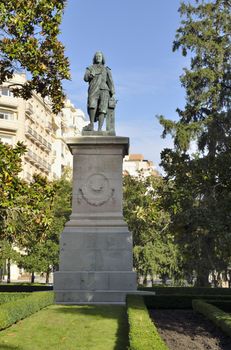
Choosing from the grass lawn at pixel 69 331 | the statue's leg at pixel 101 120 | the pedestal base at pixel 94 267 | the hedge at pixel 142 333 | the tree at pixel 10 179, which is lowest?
the grass lawn at pixel 69 331

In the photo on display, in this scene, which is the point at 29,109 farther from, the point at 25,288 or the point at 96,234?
the point at 96,234

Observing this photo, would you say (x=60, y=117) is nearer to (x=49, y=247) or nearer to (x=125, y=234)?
(x=49, y=247)

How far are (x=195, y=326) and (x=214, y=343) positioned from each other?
216 cm

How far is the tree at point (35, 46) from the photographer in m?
12.4

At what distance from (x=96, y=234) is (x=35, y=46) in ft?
22.8

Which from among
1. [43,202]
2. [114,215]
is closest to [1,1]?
[43,202]

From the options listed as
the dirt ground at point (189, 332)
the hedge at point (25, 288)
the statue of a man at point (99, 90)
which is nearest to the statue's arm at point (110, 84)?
the statue of a man at point (99, 90)

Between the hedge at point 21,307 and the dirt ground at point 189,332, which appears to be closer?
the dirt ground at point 189,332

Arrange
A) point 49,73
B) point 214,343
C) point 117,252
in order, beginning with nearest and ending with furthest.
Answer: point 214,343 → point 49,73 → point 117,252

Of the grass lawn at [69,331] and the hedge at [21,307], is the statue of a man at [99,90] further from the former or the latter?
the grass lawn at [69,331]

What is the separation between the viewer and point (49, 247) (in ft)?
134

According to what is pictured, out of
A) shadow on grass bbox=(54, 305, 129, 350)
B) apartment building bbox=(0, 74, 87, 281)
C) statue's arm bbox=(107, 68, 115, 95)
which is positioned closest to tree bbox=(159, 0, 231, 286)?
statue's arm bbox=(107, 68, 115, 95)

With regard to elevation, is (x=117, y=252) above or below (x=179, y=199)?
below

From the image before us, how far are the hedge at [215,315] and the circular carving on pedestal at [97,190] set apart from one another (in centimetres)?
499
